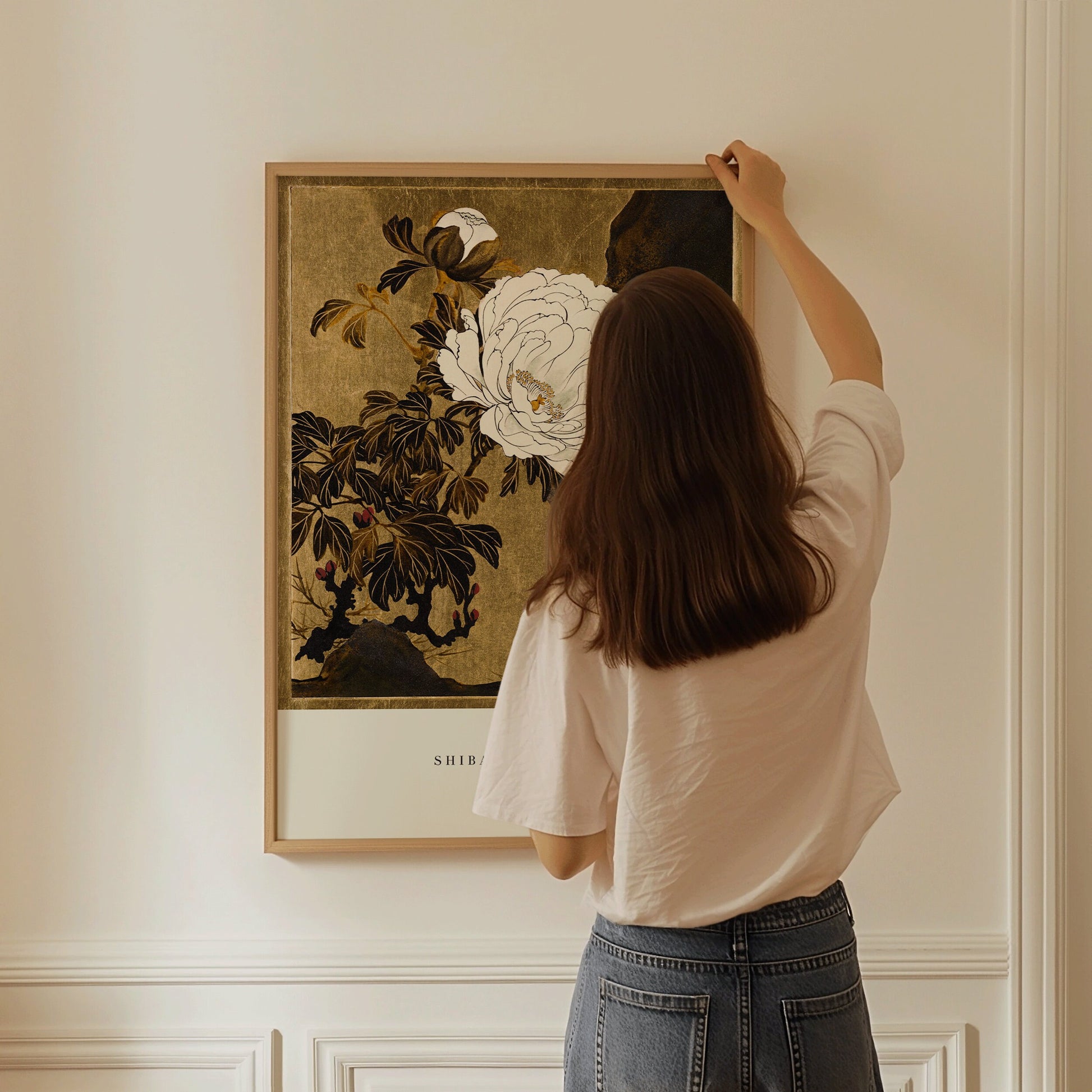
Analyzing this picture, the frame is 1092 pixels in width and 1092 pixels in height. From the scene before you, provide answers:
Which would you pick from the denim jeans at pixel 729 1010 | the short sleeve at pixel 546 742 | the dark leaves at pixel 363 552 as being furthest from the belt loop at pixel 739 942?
the dark leaves at pixel 363 552

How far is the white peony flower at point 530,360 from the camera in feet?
4.15

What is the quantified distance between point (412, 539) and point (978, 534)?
0.83m

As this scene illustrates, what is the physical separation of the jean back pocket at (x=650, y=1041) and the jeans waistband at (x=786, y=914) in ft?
0.24

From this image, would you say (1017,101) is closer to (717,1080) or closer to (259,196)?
(259,196)

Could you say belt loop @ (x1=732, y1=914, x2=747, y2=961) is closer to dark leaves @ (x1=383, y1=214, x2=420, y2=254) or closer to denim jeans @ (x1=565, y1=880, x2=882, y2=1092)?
denim jeans @ (x1=565, y1=880, x2=882, y2=1092)

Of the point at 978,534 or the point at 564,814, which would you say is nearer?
the point at 564,814

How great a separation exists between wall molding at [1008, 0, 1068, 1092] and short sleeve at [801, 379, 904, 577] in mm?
486

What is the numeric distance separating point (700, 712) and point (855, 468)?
29 cm

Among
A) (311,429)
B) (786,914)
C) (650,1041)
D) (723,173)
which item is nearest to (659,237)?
(723,173)

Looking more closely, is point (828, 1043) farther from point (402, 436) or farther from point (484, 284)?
point (484, 284)

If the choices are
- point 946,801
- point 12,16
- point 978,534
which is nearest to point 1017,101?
point 978,534

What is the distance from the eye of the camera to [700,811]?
32.9 inches

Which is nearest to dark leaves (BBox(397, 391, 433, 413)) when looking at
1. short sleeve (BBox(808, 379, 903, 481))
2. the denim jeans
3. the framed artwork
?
the framed artwork

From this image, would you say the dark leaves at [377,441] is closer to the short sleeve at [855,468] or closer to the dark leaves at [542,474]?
the dark leaves at [542,474]
